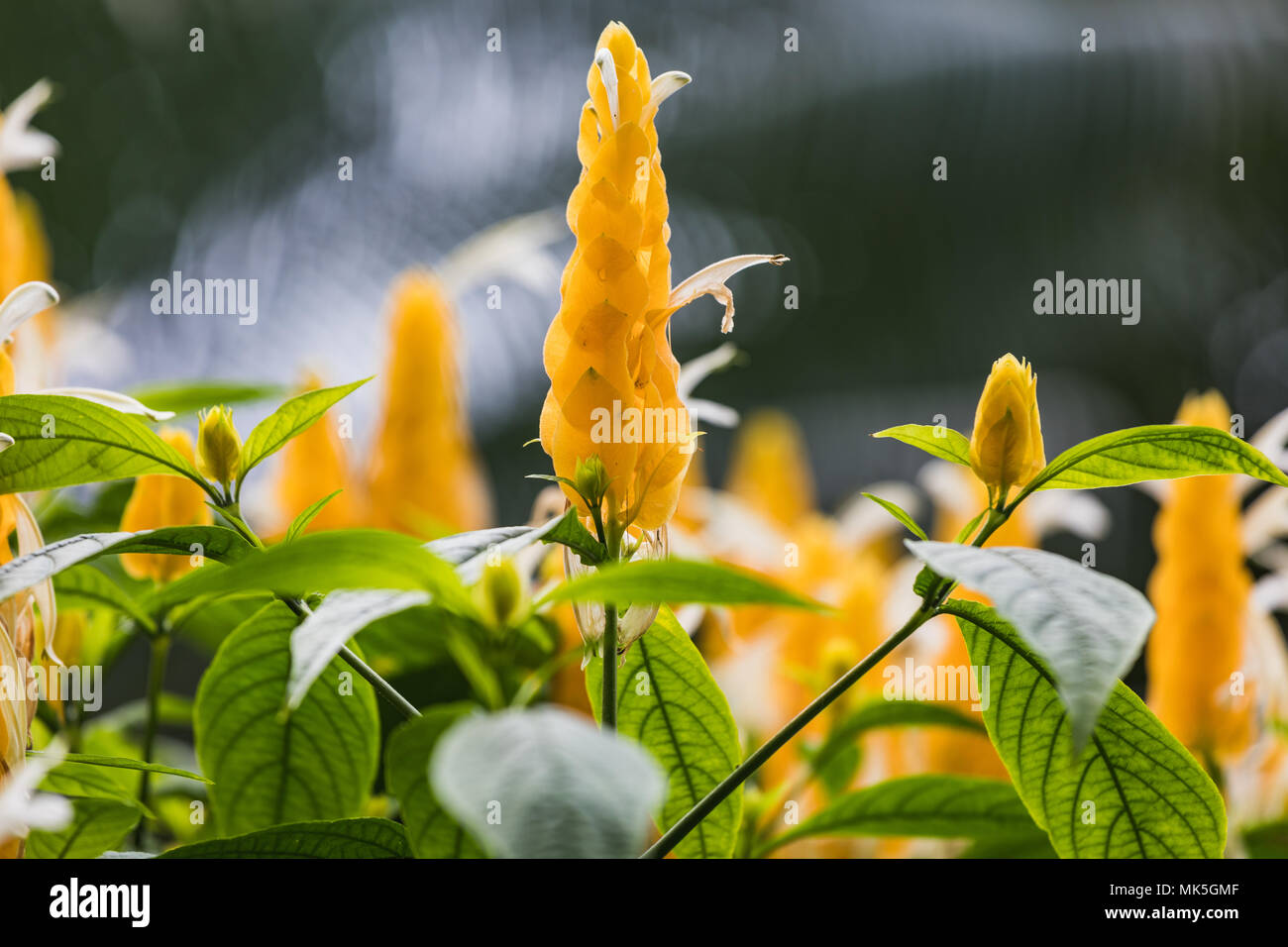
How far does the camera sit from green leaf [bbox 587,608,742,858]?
0.41 metres

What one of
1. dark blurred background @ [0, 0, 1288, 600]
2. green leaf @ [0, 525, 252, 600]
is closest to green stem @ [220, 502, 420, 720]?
green leaf @ [0, 525, 252, 600]

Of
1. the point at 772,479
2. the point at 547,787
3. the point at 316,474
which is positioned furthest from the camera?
the point at 772,479

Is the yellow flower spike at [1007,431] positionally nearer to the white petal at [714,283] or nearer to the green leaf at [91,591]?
the white petal at [714,283]

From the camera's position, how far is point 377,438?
3.09ft

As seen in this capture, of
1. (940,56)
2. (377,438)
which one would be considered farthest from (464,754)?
(940,56)

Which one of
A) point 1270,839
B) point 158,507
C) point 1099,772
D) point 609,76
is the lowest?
point 1270,839

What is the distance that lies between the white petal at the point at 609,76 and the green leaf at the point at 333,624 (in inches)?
7.0

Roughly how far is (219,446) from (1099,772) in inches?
13.7

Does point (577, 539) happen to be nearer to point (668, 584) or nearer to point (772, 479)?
point (668, 584)

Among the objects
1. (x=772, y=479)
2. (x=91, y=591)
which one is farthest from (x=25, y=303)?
(x=772, y=479)

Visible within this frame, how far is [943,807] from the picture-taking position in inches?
18.7

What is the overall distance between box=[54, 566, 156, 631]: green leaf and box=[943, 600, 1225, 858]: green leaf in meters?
0.38
